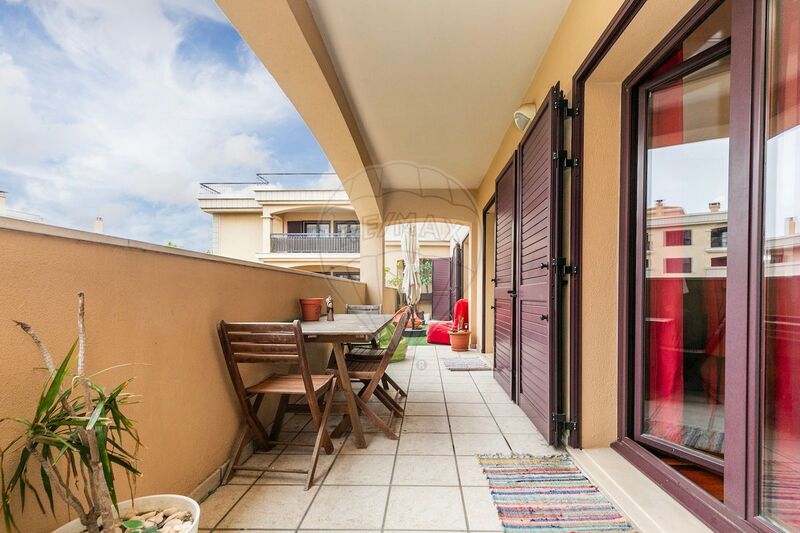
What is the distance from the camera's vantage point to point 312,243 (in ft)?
42.2

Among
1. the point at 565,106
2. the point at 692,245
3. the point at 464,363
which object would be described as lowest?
the point at 464,363

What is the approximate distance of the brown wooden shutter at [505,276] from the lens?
3201 mm

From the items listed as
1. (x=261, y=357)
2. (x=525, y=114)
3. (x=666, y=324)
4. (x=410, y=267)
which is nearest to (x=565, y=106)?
(x=525, y=114)

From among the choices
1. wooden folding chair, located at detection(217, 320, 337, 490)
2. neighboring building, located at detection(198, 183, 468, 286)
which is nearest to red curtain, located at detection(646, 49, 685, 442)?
wooden folding chair, located at detection(217, 320, 337, 490)

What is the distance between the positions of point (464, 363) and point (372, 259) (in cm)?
247

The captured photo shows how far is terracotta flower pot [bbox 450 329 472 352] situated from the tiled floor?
2.66 m

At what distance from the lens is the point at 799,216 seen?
1095 mm

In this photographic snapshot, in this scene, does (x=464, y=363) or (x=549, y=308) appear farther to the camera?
(x=464, y=363)

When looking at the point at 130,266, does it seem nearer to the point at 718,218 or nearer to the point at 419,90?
the point at 718,218

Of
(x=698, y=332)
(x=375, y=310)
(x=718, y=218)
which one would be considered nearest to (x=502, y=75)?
(x=718, y=218)

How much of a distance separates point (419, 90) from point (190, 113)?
291cm

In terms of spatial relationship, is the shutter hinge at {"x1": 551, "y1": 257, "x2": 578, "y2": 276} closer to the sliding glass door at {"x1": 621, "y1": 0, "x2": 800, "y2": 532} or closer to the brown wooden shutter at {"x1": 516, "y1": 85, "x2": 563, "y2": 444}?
the brown wooden shutter at {"x1": 516, "y1": 85, "x2": 563, "y2": 444}

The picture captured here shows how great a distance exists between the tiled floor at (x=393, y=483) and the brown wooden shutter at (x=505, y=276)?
0.58 meters

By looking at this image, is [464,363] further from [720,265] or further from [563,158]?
[720,265]
